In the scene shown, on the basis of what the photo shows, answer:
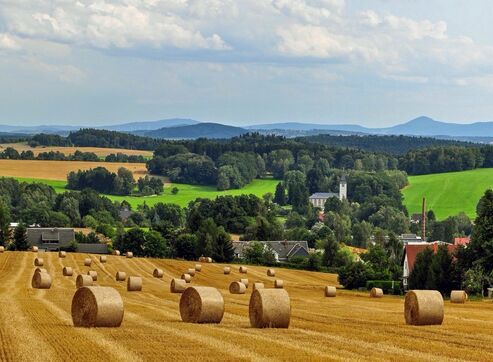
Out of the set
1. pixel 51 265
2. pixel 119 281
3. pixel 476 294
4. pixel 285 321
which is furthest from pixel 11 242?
pixel 285 321

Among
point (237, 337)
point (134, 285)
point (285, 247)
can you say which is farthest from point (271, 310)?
point (285, 247)

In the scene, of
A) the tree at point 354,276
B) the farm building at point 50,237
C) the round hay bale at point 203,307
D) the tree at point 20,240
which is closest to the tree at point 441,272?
the tree at point 354,276

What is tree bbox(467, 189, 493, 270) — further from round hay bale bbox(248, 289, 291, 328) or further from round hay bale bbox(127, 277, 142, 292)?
round hay bale bbox(248, 289, 291, 328)

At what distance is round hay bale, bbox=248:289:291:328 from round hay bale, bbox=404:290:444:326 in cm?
428

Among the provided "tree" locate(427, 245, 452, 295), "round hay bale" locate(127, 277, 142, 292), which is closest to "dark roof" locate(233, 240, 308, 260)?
"tree" locate(427, 245, 452, 295)

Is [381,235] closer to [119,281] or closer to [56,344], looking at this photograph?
[119,281]

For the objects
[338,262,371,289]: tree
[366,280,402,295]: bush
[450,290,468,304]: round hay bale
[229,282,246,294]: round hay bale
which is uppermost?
[450,290,468,304]: round hay bale

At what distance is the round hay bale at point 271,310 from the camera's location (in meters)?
26.4

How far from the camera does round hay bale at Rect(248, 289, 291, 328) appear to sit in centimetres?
2639

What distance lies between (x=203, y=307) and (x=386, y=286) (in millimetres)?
51905

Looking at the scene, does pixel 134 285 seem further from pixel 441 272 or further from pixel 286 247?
pixel 286 247

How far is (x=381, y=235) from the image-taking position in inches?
5994

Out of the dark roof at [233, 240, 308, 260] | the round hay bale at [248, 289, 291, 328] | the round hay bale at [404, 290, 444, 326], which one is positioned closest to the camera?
the round hay bale at [248, 289, 291, 328]

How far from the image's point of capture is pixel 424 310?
2877 centimetres
